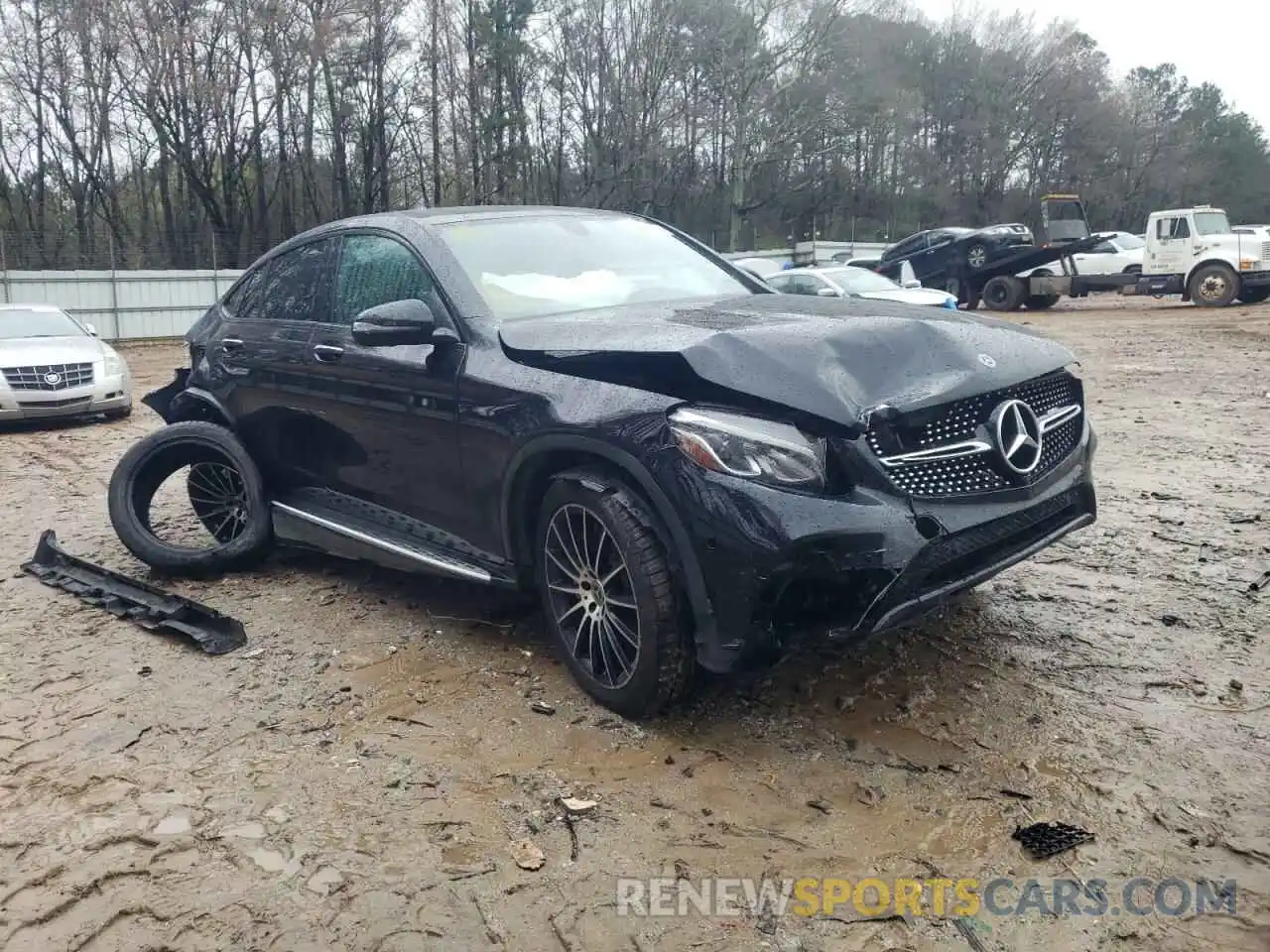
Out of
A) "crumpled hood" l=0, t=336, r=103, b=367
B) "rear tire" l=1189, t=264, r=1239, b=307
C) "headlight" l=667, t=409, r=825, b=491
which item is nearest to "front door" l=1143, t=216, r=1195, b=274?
"rear tire" l=1189, t=264, r=1239, b=307

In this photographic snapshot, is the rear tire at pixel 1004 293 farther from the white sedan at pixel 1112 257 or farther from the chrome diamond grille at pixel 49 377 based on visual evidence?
the chrome diamond grille at pixel 49 377

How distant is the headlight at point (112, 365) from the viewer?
36.6 feet

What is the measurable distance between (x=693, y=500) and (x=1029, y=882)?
4.24 feet

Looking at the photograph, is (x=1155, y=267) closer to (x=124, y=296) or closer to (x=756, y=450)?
(x=756, y=450)

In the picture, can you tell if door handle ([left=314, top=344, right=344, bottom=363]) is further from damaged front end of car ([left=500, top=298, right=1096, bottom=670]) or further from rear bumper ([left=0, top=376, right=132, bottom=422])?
rear bumper ([left=0, top=376, right=132, bottom=422])

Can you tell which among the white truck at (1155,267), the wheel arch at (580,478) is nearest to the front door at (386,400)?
the wheel arch at (580,478)

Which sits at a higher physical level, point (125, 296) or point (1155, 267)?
point (1155, 267)

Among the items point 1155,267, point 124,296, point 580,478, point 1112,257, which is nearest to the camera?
point 580,478

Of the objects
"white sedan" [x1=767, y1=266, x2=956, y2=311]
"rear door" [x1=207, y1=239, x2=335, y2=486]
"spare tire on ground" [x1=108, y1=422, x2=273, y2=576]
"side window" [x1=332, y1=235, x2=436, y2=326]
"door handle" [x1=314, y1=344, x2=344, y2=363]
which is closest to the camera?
"side window" [x1=332, y1=235, x2=436, y2=326]

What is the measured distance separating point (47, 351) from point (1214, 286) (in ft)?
70.0

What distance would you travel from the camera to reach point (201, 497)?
557cm

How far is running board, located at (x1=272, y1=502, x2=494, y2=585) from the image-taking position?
3.84 m

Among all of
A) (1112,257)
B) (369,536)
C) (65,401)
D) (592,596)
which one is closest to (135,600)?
(369,536)

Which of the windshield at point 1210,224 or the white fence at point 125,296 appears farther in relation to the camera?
the white fence at point 125,296
